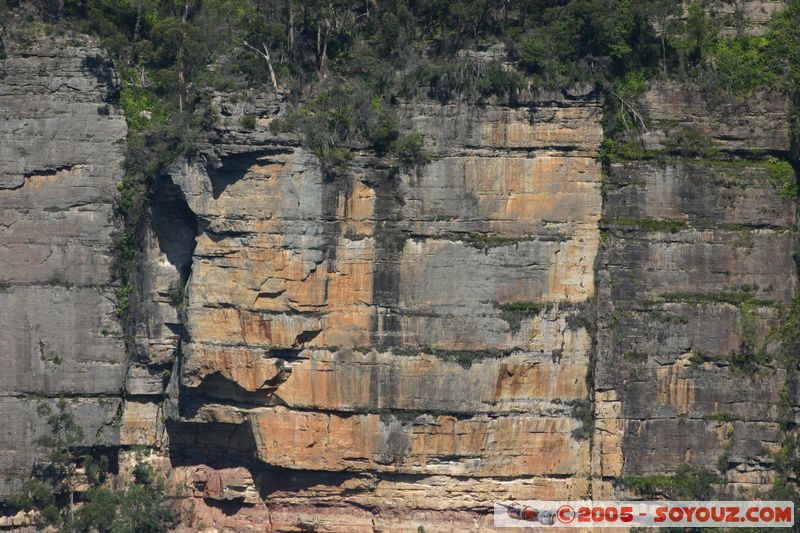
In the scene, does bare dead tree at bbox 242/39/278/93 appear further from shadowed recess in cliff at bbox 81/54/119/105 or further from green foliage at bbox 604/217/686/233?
green foliage at bbox 604/217/686/233

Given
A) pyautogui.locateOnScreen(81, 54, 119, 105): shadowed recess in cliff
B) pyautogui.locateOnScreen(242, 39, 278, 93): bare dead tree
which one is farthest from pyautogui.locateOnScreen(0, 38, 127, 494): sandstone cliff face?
pyautogui.locateOnScreen(242, 39, 278, 93): bare dead tree

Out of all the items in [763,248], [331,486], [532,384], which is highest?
[763,248]

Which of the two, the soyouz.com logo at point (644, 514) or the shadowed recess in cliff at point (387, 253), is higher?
the shadowed recess in cliff at point (387, 253)

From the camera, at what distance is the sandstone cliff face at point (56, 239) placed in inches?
1492

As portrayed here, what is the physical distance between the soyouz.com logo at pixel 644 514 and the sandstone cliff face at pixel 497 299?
0.33 meters

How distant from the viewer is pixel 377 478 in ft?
123

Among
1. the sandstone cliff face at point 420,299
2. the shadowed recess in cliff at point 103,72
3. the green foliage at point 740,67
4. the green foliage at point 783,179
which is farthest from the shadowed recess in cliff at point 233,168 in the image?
the green foliage at point 783,179

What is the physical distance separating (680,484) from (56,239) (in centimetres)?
1507

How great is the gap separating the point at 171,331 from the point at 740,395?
12.9 m

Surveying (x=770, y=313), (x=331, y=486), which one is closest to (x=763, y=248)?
(x=770, y=313)

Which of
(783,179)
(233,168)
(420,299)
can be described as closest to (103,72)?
(233,168)

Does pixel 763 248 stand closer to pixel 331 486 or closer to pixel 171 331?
pixel 331 486

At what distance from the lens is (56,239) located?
125 feet

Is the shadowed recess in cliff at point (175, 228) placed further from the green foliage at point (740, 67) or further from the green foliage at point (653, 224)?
the green foliage at point (740, 67)
